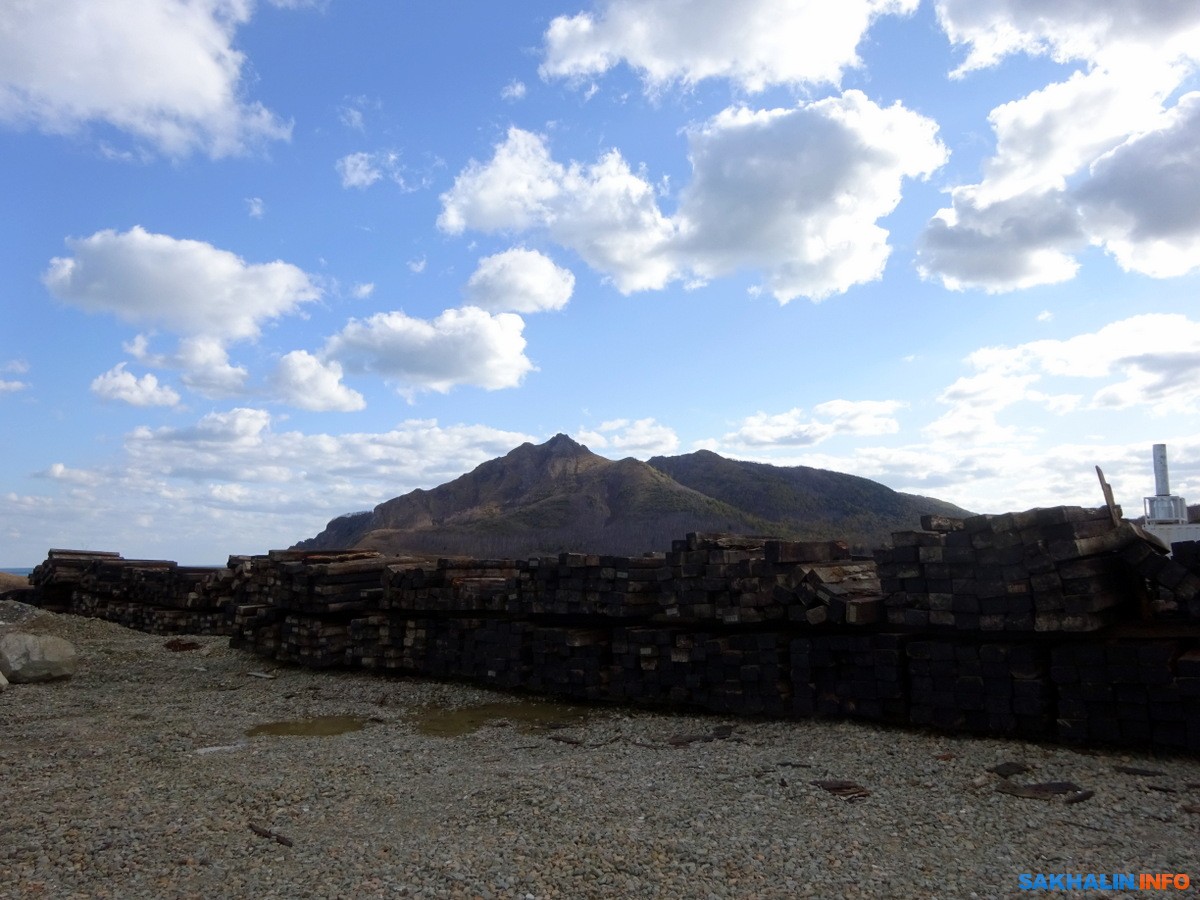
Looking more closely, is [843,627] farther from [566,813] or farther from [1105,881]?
[1105,881]

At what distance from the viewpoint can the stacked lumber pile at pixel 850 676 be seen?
27.6 ft

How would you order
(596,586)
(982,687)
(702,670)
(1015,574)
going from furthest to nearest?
1. (596,586)
2. (702,670)
3. (982,687)
4. (1015,574)

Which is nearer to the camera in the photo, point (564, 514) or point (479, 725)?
point (479, 725)

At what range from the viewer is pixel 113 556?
26766 millimetres

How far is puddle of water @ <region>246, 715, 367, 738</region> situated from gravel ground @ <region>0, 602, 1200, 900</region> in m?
0.21

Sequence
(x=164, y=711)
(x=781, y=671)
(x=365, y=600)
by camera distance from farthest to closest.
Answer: (x=365, y=600) < (x=164, y=711) < (x=781, y=671)

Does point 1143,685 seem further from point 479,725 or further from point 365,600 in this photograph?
point 365,600

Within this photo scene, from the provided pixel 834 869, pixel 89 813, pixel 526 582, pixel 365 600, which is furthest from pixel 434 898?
pixel 365 600

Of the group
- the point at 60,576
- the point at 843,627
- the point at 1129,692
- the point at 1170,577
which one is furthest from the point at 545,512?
the point at 1129,692

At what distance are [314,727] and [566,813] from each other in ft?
18.7

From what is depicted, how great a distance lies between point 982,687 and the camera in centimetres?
784

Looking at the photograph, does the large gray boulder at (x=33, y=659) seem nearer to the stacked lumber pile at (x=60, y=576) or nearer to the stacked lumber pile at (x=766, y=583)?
→ the stacked lumber pile at (x=766, y=583)

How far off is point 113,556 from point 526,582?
21241 mm

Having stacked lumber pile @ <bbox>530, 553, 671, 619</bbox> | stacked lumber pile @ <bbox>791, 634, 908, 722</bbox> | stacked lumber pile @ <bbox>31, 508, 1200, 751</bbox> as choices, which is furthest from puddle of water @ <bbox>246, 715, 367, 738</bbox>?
stacked lumber pile @ <bbox>791, 634, 908, 722</bbox>
